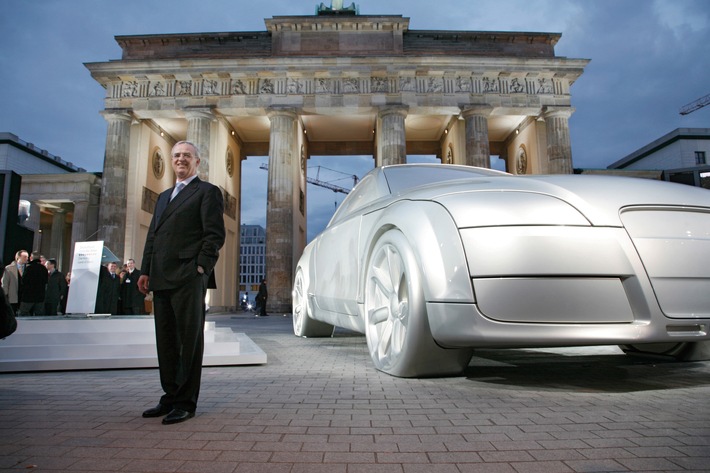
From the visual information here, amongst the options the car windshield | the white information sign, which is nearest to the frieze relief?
the white information sign

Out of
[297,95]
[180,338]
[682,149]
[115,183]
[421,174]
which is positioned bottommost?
[180,338]

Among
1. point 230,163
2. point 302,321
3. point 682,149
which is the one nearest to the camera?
point 302,321

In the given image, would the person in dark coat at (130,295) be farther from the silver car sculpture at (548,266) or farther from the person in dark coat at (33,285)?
the silver car sculpture at (548,266)

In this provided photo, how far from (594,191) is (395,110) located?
21.7 metres

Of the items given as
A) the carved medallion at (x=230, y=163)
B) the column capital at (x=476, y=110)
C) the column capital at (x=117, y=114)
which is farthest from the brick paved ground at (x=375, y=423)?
the carved medallion at (x=230, y=163)

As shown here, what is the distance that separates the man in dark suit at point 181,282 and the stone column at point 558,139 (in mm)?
23859

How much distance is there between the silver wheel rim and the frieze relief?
72.7ft

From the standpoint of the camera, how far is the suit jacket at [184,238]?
94.9 inches

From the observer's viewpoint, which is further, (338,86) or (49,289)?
(338,86)

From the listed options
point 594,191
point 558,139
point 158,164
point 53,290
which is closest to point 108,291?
point 53,290

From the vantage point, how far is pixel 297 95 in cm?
2414

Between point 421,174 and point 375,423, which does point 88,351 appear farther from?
point 421,174

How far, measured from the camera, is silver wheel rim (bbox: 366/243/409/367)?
3053 millimetres

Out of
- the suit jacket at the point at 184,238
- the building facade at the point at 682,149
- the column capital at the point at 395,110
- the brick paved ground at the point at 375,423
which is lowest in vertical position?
the brick paved ground at the point at 375,423
